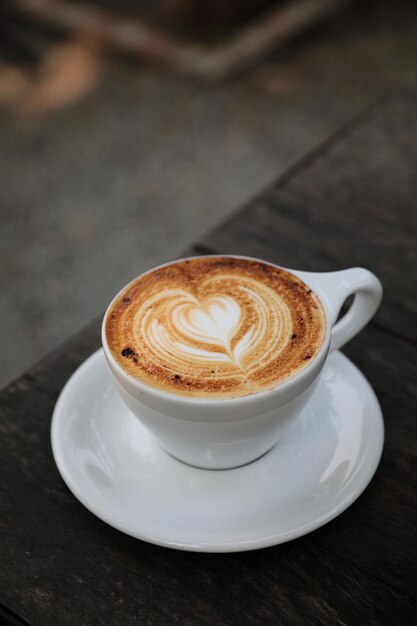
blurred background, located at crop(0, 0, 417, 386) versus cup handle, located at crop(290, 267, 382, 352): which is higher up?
cup handle, located at crop(290, 267, 382, 352)

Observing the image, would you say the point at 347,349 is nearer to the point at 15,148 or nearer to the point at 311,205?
the point at 311,205

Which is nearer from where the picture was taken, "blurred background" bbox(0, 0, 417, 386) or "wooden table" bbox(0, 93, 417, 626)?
"wooden table" bbox(0, 93, 417, 626)

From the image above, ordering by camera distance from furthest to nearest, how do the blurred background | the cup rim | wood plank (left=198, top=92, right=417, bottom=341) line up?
the blurred background → wood plank (left=198, top=92, right=417, bottom=341) → the cup rim

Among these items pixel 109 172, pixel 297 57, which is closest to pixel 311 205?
pixel 109 172

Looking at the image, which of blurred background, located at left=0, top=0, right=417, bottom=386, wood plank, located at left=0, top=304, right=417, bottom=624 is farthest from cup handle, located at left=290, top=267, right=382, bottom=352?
blurred background, located at left=0, top=0, right=417, bottom=386

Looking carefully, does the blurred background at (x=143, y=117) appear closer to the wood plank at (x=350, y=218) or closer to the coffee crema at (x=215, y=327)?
the wood plank at (x=350, y=218)

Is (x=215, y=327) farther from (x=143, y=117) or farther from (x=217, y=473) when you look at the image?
(x=143, y=117)

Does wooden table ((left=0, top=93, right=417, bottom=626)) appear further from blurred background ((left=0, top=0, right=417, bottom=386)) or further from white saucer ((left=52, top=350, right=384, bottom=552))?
blurred background ((left=0, top=0, right=417, bottom=386))
